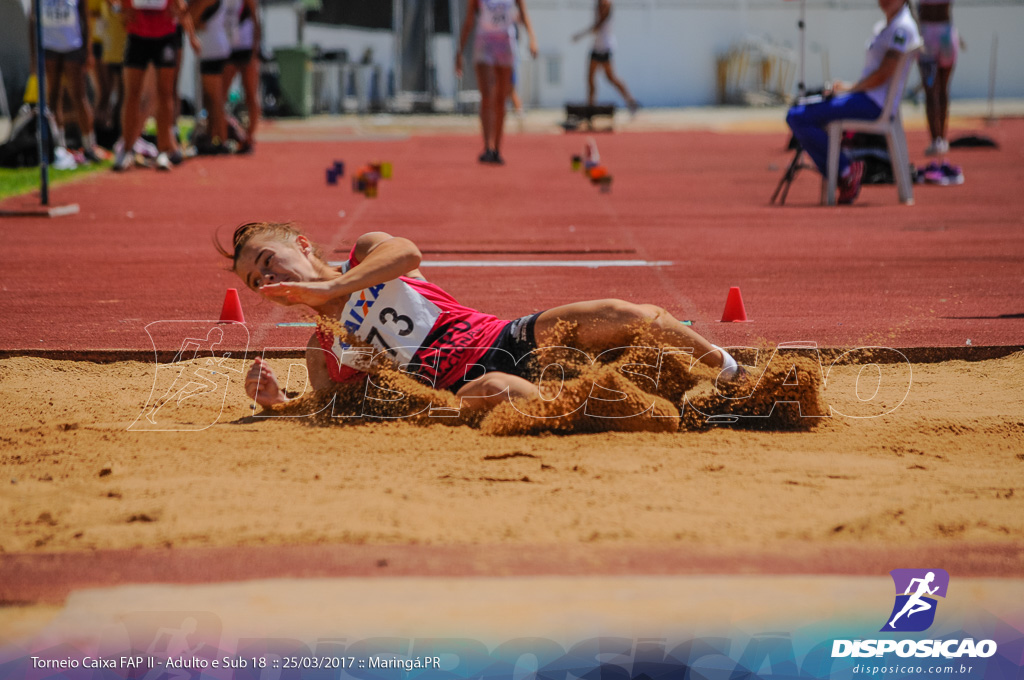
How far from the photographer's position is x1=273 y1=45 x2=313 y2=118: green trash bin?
2258 cm

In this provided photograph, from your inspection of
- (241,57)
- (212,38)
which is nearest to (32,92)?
(212,38)

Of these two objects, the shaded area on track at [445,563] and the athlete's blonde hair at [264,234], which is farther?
the athlete's blonde hair at [264,234]

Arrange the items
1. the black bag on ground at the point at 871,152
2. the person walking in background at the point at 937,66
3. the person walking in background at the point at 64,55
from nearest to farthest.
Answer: the black bag on ground at the point at 871,152 → the person walking in background at the point at 64,55 → the person walking in background at the point at 937,66

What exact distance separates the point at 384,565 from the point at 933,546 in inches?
51.0

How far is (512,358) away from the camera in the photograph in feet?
12.9

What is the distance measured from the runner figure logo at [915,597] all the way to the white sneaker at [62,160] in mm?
11330

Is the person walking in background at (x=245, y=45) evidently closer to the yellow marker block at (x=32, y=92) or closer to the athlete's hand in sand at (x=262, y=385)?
the yellow marker block at (x=32, y=92)

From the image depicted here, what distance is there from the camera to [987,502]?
9.64 feet

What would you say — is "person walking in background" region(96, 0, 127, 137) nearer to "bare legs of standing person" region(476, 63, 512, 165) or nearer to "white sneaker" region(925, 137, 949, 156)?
"bare legs of standing person" region(476, 63, 512, 165)

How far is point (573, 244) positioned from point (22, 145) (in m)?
7.24

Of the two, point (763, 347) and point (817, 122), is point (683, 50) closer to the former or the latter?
point (817, 122)

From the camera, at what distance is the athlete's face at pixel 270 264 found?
3.78 meters

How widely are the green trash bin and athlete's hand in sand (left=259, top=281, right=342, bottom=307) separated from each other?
780 inches

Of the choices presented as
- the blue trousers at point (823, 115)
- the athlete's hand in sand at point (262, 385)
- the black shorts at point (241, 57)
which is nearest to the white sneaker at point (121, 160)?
the black shorts at point (241, 57)
